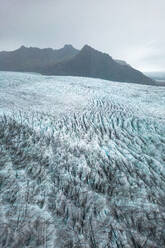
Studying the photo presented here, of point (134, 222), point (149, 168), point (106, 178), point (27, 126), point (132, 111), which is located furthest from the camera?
point (132, 111)

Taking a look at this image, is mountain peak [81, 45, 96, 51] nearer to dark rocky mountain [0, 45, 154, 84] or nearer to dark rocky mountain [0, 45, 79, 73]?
dark rocky mountain [0, 45, 154, 84]

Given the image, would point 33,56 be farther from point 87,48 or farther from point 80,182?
point 80,182

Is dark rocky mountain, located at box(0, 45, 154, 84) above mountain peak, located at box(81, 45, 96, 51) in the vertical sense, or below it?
below

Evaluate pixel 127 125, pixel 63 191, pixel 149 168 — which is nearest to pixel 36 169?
pixel 63 191

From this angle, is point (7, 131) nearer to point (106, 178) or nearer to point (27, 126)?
point (27, 126)

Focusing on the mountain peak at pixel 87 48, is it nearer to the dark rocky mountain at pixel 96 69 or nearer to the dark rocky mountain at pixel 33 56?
the dark rocky mountain at pixel 96 69

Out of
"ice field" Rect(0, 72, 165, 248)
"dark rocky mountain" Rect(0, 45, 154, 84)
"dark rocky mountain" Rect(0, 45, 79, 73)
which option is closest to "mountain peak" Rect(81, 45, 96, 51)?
"dark rocky mountain" Rect(0, 45, 154, 84)
